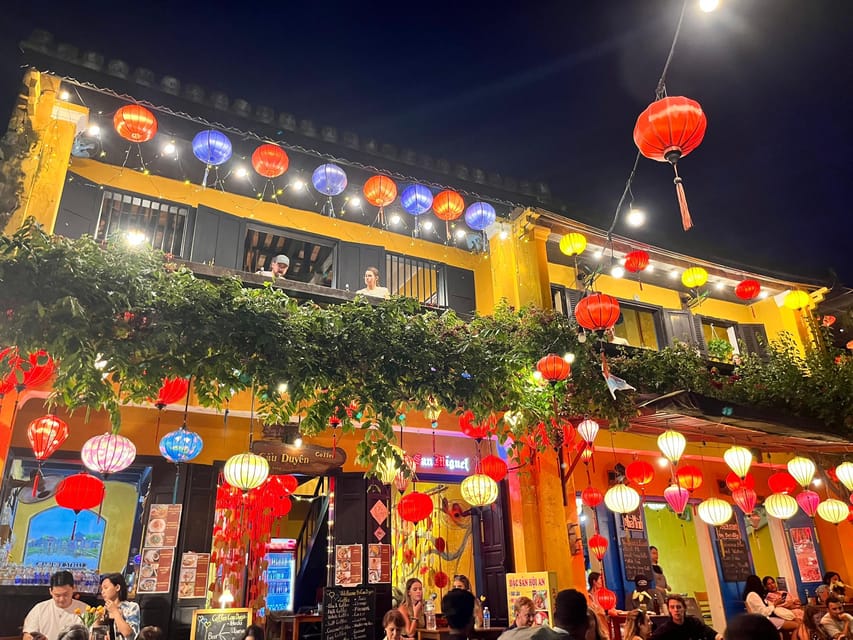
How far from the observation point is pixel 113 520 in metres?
12.3

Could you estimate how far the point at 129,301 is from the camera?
22.1ft

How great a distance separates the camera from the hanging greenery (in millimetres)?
6379

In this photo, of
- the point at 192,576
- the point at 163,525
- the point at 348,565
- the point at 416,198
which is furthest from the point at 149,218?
the point at 348,565

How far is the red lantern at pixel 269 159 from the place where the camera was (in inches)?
370

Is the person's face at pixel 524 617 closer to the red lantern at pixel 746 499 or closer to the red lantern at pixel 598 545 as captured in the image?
the red lantern at pixel 598 545

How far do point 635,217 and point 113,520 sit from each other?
1178 cm

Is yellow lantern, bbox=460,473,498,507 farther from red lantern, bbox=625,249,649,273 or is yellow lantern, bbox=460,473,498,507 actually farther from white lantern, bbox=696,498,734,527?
red lantern, bbox=625,249,649,273

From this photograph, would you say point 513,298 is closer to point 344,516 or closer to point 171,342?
point 344,516

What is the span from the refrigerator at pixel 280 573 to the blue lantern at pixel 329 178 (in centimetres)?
818

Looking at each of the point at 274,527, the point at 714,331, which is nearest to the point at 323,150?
the point at 274,527

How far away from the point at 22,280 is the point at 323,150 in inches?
221

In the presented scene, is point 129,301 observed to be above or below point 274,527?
above

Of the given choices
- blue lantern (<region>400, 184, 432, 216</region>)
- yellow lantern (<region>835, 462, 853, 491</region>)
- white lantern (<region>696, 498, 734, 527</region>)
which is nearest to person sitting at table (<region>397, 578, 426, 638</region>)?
white lantern (<region>696, 498, 734, 527</region>)

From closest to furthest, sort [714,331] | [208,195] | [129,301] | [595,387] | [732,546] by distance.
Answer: [129,301]
[595,387]
[208,195]
[732,546]
[714,331]
